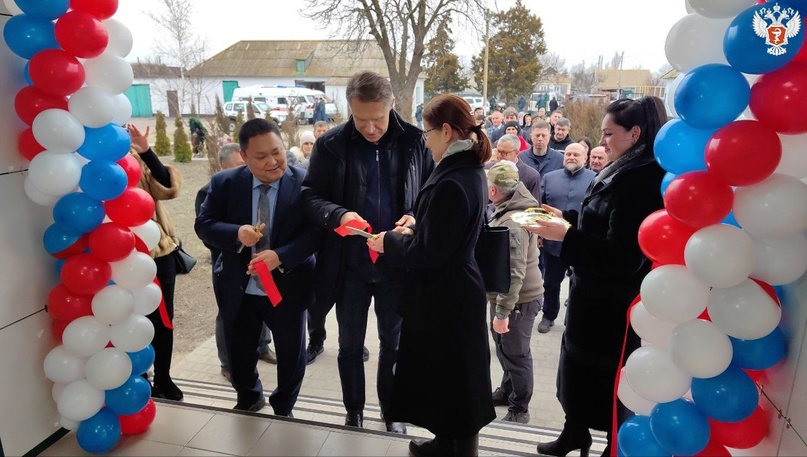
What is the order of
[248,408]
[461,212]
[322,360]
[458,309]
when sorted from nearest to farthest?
[461,212] < [458,309] < [248,408] < [322,360]

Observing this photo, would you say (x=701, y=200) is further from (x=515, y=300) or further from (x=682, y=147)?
(x=515, y=300)

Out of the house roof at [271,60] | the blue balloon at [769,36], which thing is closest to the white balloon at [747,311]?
the blue balloon at [769,36]

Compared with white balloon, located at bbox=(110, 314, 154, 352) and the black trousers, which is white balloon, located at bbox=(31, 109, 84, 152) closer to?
white balloon, located at bbox=(110, 314, 154, 352)

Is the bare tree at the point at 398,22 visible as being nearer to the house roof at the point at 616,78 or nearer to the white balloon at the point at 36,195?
the white balloon at the point at 36,195

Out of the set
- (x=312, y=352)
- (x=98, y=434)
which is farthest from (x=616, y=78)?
(x=98, y=434)

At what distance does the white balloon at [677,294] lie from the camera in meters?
1.38

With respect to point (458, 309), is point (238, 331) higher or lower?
lower

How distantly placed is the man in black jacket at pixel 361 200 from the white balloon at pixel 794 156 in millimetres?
1311

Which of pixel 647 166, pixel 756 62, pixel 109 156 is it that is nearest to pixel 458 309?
pixel 647 166

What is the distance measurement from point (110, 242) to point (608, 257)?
6.43ft

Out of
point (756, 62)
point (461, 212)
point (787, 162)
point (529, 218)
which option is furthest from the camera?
point (529, 218)

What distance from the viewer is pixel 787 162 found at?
1.30 m

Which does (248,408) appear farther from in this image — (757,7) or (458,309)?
(757,7)

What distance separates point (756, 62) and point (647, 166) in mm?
598
